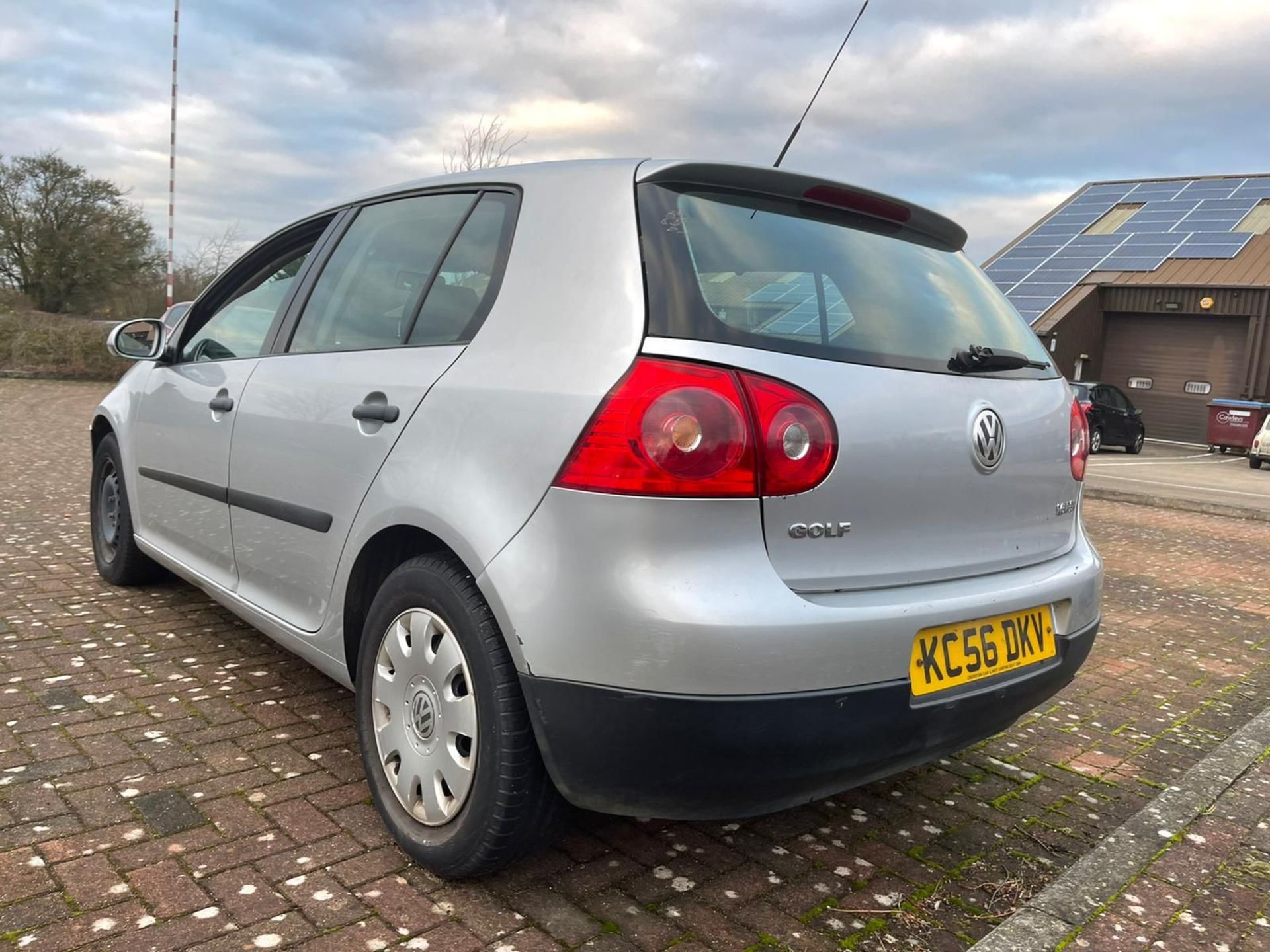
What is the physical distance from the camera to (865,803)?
114 inches

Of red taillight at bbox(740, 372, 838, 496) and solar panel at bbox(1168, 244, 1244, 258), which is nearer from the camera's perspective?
red taillight at bbox(740, 372, 838, 496)

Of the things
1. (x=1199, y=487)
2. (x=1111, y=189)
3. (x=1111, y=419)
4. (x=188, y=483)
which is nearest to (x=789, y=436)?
(x=188, y=483)

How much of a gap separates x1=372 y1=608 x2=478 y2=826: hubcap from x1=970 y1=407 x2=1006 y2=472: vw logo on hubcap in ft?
4.07

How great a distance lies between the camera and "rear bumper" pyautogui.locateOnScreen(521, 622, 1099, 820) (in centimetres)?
190

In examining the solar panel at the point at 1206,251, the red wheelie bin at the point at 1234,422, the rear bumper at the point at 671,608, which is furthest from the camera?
the solar panel at the point at 1206,251

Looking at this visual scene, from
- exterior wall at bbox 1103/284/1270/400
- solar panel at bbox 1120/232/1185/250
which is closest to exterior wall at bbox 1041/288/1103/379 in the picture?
exterior wall at bbox 1103/284/1270/400

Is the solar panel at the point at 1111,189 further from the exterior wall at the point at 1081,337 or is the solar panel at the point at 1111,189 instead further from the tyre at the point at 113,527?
the tyre at the point at 113,527

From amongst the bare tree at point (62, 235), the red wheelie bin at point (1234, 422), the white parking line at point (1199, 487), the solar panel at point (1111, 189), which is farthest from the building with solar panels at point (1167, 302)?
the bare tree at point (62, 235)

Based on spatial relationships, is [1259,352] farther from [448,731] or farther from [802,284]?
[448,731]

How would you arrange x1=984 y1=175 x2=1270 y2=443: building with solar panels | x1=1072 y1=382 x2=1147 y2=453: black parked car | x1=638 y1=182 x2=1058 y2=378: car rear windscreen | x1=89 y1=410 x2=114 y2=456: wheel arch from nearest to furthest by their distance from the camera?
x1=638 y1=182 x2=1058 y2=378: car rear windscreen
x1=89 y1=410 x2=114 y2=456: wheel arch
x1=1072 y1=382 x2=1147 y2=453: black parked car
x1=984 y1=175 x2=1270 y2=443: building with solar panels

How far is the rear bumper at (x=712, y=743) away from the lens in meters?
1.90

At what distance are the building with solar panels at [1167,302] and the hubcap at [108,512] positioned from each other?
24.0 metres

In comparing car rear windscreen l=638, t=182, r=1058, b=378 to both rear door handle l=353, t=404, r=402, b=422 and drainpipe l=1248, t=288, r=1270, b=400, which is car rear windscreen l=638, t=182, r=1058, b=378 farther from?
drainpipe l=1248, t=288, r=1270, b=400

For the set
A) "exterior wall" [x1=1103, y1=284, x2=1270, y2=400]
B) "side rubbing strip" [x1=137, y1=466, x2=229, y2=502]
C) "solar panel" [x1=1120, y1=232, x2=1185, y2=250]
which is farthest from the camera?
"solar panel" [x1=1120, y1=232, x2=1185, y2=250]
